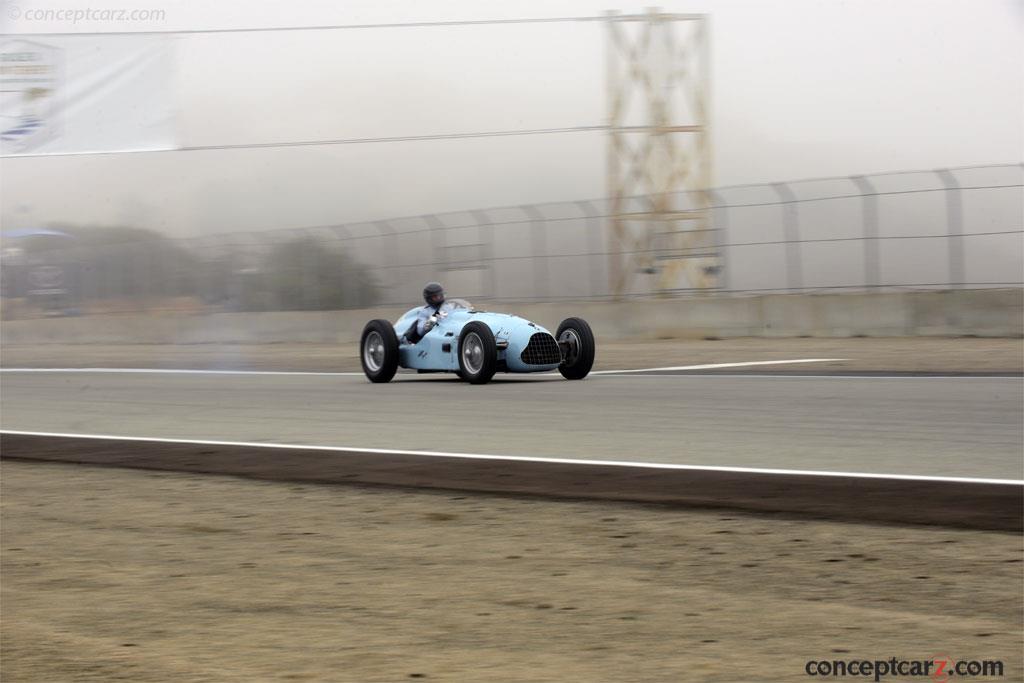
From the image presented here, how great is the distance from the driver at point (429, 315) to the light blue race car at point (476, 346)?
0.02 m

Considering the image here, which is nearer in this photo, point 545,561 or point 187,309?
point 545,561

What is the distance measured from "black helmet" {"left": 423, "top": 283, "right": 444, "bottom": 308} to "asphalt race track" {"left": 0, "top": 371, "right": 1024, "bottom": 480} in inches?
36.2

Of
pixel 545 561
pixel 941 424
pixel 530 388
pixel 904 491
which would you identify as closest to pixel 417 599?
pixel 545 561

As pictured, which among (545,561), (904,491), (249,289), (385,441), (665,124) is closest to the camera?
(545,561)

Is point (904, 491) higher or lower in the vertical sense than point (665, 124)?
lower

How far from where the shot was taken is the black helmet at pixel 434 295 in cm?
1490

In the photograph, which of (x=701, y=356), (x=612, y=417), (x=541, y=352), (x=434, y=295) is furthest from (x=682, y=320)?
(x=612, y=417)

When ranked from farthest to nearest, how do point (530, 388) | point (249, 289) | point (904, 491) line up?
point (249, 289)
point (530, 388)
point (904, 491)

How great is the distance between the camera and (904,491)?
6.29m

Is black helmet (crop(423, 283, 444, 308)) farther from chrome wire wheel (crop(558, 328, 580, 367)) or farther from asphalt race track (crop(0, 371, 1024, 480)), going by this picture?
chrome wire wheel (crop(558, 328, 580, 367))

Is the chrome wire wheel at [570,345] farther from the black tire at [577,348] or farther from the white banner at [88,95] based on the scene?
the white banner at [88,95]

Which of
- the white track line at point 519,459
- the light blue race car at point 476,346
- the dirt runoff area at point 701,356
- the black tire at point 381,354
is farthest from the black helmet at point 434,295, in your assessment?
the white track line at point 519,459

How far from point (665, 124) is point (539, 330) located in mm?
23289

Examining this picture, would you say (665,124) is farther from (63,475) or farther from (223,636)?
(223,636)
